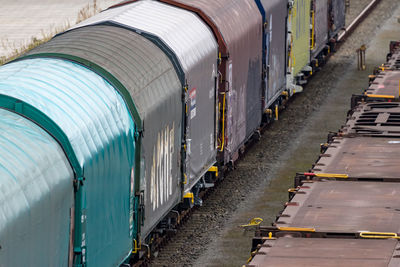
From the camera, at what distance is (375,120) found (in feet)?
56.8

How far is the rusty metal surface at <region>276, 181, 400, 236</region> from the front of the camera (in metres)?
11.6

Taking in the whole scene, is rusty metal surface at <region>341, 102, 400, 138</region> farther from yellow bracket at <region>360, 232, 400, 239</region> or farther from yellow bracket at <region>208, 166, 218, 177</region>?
yellow bracket at <region>360, 232, 400, 239</region>

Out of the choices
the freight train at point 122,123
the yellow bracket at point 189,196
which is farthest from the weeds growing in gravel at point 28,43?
the yellow bracket at point 189,196

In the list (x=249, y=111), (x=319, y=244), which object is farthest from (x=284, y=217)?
(x=249, y=111)

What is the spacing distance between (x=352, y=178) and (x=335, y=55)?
84.8 feet

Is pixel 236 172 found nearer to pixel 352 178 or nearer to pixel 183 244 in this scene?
pixel 183 244

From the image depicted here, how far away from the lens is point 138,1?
18.7m

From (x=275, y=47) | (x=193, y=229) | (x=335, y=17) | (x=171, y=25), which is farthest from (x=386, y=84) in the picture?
(x=335, y=17)

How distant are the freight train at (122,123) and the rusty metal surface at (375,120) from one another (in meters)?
2.84

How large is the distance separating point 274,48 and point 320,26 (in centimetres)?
904

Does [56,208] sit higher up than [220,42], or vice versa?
[220,42]

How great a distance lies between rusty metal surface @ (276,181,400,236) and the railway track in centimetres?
463

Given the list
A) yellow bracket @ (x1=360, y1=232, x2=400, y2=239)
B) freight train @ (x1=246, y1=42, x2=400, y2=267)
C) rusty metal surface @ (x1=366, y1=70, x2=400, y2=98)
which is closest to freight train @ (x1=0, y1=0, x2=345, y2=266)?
freight train @ (x1=246, y1=42, x2=400, y2=267)

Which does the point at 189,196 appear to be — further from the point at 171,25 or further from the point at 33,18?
the point at 33,18
